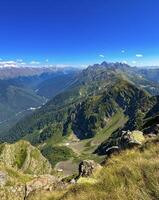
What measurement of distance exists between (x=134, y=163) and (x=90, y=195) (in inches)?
103

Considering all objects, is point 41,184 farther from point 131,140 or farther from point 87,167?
point 131,140

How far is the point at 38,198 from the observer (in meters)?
16.7

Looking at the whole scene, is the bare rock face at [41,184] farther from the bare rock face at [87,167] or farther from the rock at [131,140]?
the rock at [131,140]

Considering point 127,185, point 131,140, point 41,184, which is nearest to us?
point 127,185

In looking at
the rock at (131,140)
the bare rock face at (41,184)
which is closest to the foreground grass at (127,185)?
the bare rock face at (41,184)

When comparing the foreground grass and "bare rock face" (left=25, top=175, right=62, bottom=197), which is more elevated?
the foreground grass

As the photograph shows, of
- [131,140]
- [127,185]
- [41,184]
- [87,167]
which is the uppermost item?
[127,185]

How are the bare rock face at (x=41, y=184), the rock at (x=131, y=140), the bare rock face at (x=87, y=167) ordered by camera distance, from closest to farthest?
the bare rock face at (x=41, y=184)
the bare rock face at (x=87, y=167)
the rock at (x=131, y=140)

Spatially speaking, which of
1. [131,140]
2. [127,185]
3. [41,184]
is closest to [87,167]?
[41,184]

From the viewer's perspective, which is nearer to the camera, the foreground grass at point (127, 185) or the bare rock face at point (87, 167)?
the foreground grass at point (127, 185)

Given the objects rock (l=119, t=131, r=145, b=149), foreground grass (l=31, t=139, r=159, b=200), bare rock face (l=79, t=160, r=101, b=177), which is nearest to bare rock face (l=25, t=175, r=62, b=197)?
bare rock face (l=79, t=160, r=101, b=177)

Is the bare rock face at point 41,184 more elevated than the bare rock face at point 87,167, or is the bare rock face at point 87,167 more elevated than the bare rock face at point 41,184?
the bare rock face at point 87,167

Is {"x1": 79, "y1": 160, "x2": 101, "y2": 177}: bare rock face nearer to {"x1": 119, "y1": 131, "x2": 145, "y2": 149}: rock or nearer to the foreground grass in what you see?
{"x1": 119, "y1": 131, "x2": 145, "y2": 149}: rock

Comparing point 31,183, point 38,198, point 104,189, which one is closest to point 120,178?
point 104,189
